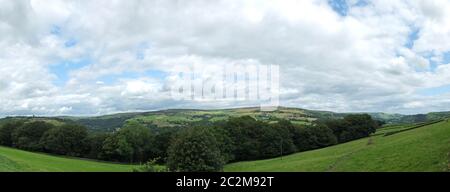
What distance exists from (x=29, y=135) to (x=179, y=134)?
2231 inches

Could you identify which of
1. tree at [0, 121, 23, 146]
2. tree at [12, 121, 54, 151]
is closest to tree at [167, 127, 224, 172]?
tree at [12, 121, 54, 151]

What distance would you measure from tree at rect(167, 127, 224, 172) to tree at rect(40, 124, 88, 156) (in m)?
52.3

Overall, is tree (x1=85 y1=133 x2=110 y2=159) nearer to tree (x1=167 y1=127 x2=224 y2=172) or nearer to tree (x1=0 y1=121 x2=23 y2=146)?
tree (x1=0 y1=121 x2=23 y2=146)

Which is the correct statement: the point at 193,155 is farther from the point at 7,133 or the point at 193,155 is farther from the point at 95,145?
the point at 7,133

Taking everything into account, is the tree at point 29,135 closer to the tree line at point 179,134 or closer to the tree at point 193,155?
the tree line at point 179,134

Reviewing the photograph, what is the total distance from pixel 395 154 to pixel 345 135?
69.4 meters

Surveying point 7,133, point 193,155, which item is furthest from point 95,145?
point 193,155

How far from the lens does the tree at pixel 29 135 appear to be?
110 m

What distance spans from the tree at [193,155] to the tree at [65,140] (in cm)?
5227

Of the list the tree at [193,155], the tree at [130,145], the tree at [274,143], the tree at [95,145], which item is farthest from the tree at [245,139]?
the tree at [95,145]

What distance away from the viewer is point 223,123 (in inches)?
4090
